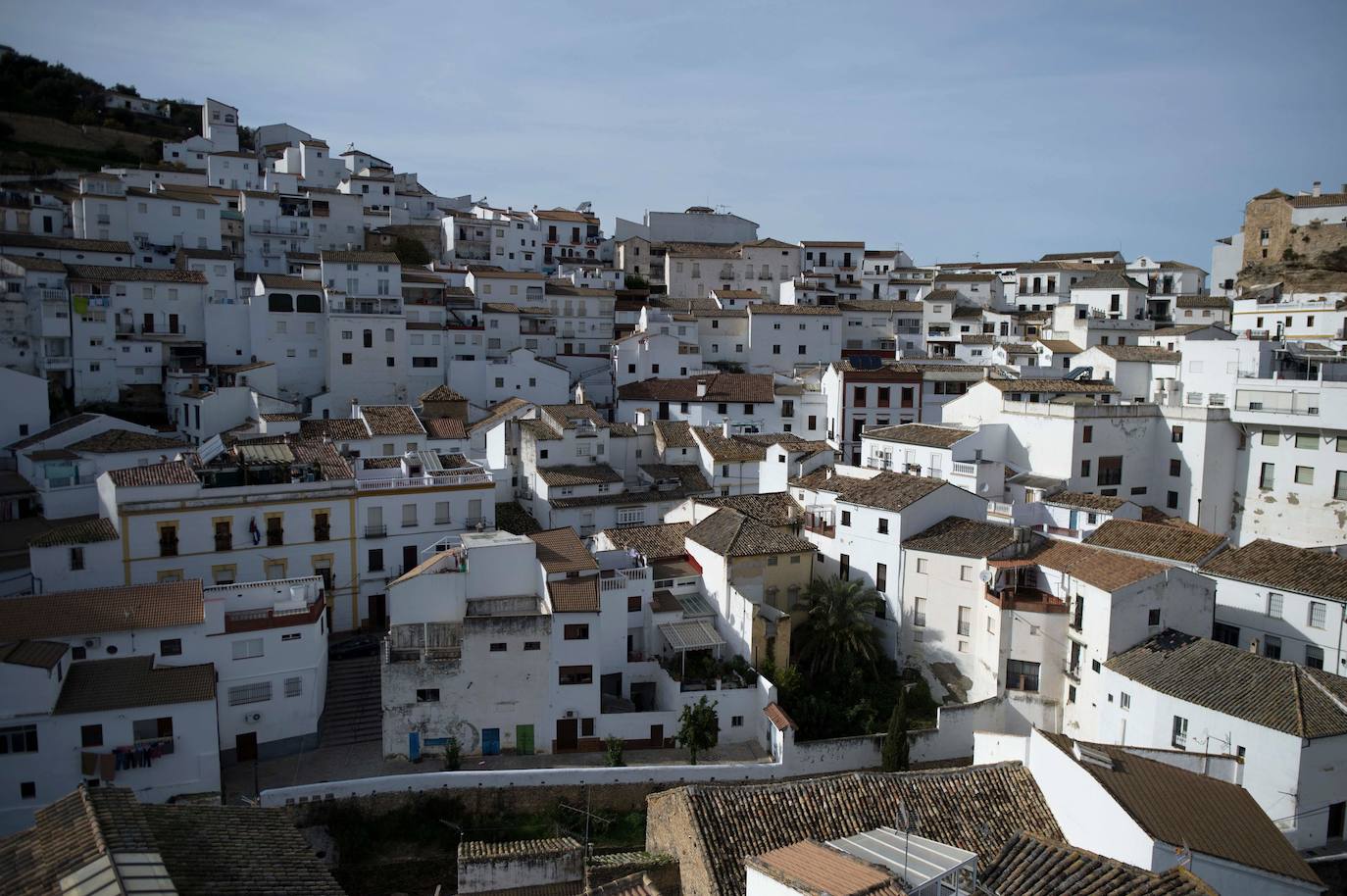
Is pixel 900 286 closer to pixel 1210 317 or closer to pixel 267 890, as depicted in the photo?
pixel 1210 317

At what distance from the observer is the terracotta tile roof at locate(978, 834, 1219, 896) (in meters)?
12.3

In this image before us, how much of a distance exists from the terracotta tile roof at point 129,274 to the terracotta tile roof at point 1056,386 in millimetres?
38136

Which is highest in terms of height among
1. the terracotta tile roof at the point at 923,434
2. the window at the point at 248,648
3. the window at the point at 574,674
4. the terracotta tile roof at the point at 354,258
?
the terracotta tile roof at the point at 354,258

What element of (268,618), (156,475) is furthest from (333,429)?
(268,618)

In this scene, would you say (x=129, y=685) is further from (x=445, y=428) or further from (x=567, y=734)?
(x=445, y=428)

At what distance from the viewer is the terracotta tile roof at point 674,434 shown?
131 ft

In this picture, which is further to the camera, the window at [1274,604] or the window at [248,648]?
the window at [1274,604]

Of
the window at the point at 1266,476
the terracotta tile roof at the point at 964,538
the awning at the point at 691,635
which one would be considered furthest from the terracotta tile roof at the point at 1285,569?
the awning at the point at 691,635

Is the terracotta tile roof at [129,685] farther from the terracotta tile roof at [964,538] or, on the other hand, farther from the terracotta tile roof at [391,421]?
the terracotta tile roof at [964,538]

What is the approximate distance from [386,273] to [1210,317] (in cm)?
4894

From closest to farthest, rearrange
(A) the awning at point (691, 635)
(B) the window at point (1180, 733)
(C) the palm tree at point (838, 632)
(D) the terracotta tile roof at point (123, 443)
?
(B) the window at point (1180, 733) < (A) the awning at point (691, 635) < (C) the palm tree at point (838, 632) < (D) the terracotta tile roof at point (123, 443)

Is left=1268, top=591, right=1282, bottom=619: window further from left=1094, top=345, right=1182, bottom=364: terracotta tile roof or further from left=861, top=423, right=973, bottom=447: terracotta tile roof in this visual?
left=1094, top=345, right=1182, bottom=364: terracotta tile roof

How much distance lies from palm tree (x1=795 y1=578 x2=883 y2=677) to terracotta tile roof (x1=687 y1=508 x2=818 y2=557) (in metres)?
1.83

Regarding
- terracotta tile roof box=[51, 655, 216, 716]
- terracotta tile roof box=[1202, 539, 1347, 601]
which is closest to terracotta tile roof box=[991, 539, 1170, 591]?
terracotta tile roof box=[1202, 539, 1347, 601]
